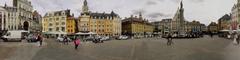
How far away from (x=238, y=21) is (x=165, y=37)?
91.0 inches

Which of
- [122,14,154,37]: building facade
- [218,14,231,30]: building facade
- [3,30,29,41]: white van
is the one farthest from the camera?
[3,30,29,41]: white van

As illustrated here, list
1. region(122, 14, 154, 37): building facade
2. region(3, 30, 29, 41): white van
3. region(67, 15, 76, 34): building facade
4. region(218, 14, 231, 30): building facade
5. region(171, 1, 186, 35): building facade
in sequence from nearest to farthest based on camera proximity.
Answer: region(218, 14, 231, 30): building facade < region(171, 1, 186, 35): building facade < region(67, 15, 76, 34): building facade < region(122, 14, 154, 37): building facade < region(3, 30, 29, 41): white van

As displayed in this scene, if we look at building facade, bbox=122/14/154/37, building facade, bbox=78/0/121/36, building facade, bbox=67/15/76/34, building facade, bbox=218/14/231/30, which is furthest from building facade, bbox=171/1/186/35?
building facade, bbox=122/14/154/37

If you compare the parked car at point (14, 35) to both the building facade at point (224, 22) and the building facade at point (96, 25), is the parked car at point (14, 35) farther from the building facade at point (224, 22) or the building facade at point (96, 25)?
the building facade at point (224, 22)

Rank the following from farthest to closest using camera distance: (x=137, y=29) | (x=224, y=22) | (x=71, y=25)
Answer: (x=137, y=29) < (x=71, y=25) < (x=224, y=22)

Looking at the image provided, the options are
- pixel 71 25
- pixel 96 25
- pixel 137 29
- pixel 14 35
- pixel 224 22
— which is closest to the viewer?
pixel 224 22

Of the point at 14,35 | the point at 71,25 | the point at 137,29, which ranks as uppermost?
the point at 71,25

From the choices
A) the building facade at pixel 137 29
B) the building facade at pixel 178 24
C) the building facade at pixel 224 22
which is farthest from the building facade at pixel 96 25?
the building facade at pixel 224 22

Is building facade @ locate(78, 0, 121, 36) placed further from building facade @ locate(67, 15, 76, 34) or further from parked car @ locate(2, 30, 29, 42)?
parked car @ locate(2, 30, 29, 42)

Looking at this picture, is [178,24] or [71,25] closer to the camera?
[178,24]

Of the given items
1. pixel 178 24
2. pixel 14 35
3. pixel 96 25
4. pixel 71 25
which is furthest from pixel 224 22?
pixel 14 35

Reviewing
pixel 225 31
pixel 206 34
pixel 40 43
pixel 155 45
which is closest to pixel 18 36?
pixel 40 43

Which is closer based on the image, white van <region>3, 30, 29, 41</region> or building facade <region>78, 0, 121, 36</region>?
building facade <region>78, 0, 121, 36</region>

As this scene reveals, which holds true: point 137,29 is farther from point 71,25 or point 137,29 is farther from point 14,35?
point 71,25
